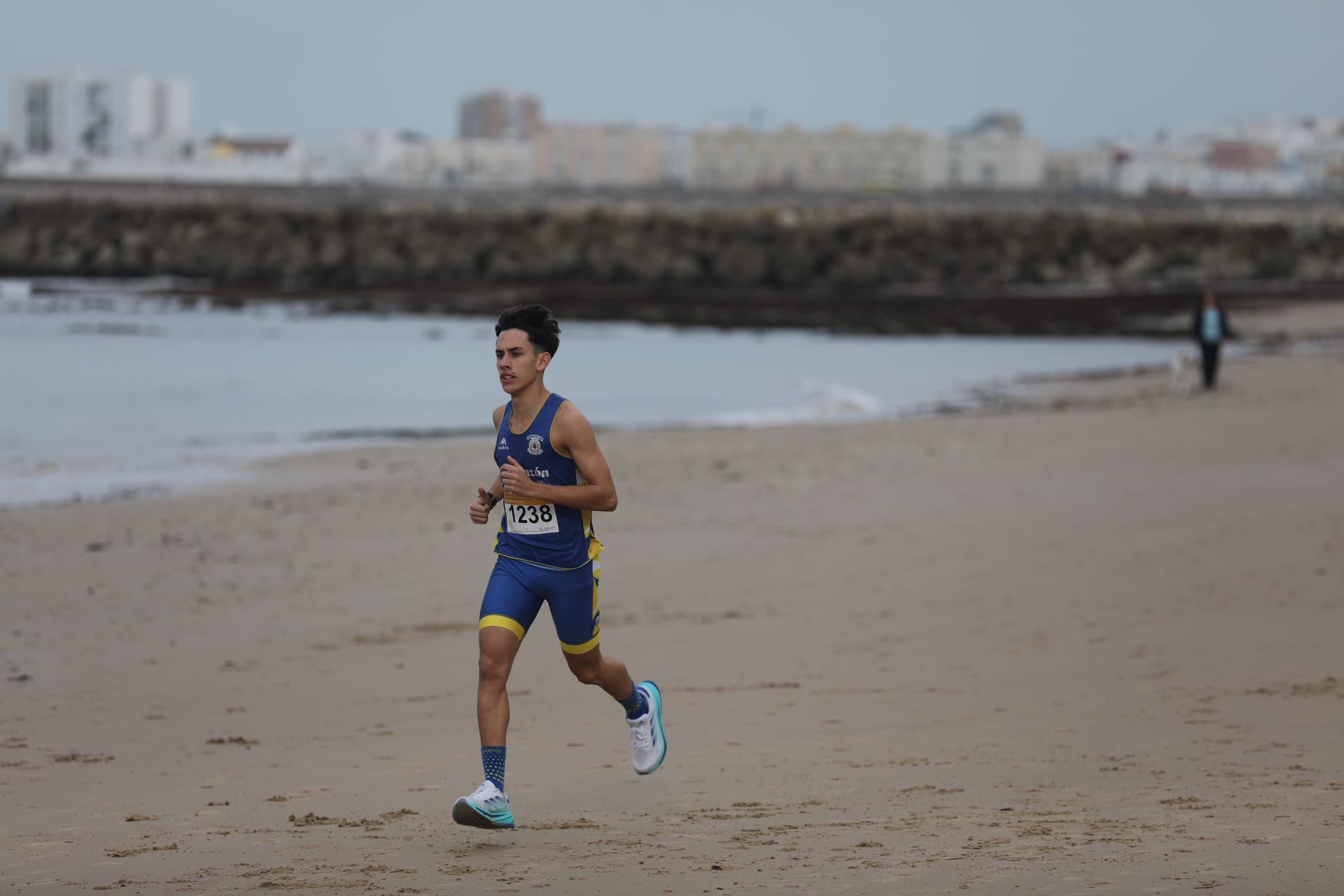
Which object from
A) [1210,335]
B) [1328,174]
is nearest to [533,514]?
[1210,335]

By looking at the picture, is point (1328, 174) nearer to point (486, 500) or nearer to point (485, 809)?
point (486, 500)

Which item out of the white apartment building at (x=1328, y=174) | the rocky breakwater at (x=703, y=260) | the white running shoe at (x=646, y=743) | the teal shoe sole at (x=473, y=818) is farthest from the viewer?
the white apartment building at (x=1328, y=174)

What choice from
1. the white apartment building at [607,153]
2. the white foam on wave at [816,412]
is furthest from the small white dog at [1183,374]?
the white apartment building at [607,153]

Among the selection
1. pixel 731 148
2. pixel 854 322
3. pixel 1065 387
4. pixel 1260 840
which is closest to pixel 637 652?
pixel 1260 840

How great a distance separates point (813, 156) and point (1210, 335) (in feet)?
499

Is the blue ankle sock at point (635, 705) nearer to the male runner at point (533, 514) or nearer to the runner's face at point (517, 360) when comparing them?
the male runner at point (533, 514)

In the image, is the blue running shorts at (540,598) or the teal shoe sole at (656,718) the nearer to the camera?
the blue running shorts at (540,598)

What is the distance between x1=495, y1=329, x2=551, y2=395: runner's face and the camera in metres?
4.79

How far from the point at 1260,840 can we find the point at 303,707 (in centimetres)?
378

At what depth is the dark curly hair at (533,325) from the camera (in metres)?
4.86

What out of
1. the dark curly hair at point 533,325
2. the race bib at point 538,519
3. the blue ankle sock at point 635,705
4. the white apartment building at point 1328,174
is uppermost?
the white apartment building at point 1328,174

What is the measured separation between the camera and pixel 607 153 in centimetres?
19525

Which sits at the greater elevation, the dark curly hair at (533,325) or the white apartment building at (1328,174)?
the white apartment building at (1328,174)

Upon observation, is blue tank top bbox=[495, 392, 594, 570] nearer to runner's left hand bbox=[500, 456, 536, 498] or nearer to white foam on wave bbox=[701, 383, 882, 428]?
runner's left hand bbox=[500, 456, 536, 498]
